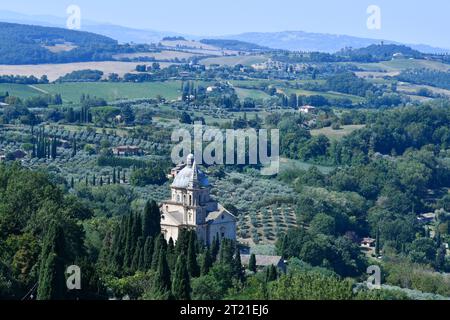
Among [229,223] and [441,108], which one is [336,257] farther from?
[441,108]

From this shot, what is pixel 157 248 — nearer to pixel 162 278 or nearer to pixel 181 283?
pixel 162 278

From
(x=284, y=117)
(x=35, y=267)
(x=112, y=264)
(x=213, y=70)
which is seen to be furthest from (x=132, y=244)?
(x=213, y=70)

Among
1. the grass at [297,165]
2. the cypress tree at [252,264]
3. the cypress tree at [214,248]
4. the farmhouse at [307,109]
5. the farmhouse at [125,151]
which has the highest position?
the cypress tree at [214,248]

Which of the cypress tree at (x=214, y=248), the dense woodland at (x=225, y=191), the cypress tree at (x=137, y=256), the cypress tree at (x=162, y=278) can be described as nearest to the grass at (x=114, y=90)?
the dense woodland at (x=225, y=191)

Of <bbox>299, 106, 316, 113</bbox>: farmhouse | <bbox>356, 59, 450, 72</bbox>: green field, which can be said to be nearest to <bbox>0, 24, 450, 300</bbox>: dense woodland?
<bbox>299, 106, 316, 113</bbox>: farmhouse

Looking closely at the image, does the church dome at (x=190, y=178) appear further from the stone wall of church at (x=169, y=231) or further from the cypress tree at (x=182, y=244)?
the cypress tree at (x=182, y=244)

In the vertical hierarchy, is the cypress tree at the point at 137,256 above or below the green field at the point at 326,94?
above

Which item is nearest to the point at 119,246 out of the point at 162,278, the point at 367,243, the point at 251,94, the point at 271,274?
the point at 271,274
